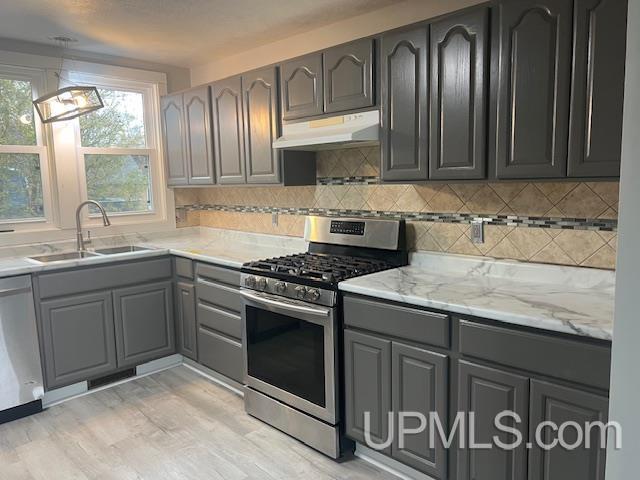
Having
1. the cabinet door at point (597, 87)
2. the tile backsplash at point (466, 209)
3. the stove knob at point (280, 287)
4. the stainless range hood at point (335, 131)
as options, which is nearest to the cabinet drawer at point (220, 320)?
the stove knob at point (280, 287)

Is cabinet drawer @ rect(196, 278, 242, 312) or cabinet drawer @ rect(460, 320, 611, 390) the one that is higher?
cabinet drawer @ rect(460, 320, 611, 390)

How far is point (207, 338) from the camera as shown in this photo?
3.34m

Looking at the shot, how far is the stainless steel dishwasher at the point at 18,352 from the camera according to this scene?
283cm

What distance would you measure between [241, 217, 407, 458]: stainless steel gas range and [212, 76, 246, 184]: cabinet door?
0.90 meters

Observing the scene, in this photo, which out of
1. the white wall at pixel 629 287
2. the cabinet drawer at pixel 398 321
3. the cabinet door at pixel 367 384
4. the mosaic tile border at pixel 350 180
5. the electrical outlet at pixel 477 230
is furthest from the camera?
the mosaic tile border at pixel 350 180

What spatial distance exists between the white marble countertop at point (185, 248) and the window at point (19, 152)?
288 mm

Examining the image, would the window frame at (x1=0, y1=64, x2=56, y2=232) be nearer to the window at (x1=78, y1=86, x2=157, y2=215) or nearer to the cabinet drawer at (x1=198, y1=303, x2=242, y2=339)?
the window at (x1=78, y1=86, x2=157, y2=215)

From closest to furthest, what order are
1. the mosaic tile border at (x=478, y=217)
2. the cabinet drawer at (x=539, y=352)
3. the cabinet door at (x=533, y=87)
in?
the cabinet drawer at (x=539, y=352) < the cabinet door at (x=533, y=87) < the mosaic tile border at (x=478, y=217)

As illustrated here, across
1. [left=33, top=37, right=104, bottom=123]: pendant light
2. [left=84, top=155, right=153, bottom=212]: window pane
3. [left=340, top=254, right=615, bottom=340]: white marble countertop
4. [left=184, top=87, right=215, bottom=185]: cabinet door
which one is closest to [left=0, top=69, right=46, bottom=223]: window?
[left=84, top=155, right=153, bottom=212]: window pane

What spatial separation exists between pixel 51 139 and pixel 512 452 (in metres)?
3.65

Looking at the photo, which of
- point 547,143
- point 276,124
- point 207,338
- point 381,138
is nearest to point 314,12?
point 276,124

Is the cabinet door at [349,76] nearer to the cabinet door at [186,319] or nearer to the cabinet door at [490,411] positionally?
the cabinet door at [490,411]

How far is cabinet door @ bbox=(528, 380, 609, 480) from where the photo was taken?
1.58 metres

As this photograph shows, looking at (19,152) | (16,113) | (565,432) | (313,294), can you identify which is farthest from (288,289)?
(16,113)
